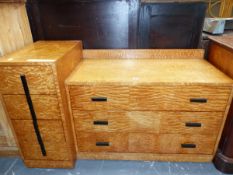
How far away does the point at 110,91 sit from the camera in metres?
1.22

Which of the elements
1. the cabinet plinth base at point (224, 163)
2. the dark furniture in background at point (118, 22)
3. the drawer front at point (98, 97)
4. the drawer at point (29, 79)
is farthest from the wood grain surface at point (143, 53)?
the cabinet plinth base at point (224, 163)

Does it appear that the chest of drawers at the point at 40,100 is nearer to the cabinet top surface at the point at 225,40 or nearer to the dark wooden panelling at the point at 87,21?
the dark wooden panelling at the point at 87,21

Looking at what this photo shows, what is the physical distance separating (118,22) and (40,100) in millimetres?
921

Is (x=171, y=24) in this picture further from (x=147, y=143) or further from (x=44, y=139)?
(x=44, y=139)

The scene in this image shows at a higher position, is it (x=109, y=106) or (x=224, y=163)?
(x=109, y=106)

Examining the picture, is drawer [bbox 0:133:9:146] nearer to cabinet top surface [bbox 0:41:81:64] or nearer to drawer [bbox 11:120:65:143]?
drawer [bbox 11:120:65:143]

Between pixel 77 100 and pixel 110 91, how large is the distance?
0.26 meters

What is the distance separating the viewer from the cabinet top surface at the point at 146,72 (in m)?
1.19

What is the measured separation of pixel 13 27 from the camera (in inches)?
53.8

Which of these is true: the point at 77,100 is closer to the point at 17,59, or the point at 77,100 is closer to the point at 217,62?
the point at 17,59

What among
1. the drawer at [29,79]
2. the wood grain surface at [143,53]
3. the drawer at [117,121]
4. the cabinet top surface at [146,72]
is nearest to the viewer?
the drawer at [29,79]

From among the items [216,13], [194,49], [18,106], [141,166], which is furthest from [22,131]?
[216,13]

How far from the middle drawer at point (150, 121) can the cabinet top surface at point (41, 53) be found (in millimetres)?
447

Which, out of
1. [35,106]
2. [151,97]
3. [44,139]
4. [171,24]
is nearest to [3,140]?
[44,139]
